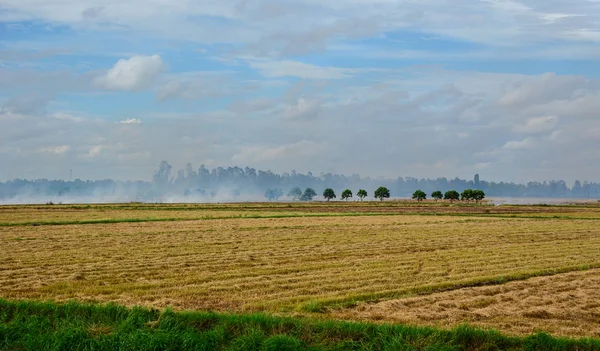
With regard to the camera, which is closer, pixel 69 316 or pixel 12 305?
pixel 69 316

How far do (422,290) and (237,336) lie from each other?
7.85m

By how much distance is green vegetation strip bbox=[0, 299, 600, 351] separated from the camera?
31.6 feet

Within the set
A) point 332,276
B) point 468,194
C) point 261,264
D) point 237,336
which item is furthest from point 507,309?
point 468,194

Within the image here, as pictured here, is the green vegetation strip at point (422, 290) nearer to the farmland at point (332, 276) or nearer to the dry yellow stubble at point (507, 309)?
the farmland at point (332, 276)

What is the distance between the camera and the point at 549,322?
12.7 m

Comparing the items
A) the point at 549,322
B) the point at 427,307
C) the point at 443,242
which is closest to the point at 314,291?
the point at 427,307

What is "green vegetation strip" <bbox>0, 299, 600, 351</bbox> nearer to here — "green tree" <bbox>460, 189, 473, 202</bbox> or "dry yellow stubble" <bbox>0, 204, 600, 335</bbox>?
"dry yellow stubble" <bbox>0, 204, 600, 335</bbox>

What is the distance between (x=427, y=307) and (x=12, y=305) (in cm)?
936

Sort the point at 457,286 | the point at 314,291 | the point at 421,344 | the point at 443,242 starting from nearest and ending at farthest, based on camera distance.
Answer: the point at 421,344, the point at 314,291, the point at 457,286, the point at 443,242

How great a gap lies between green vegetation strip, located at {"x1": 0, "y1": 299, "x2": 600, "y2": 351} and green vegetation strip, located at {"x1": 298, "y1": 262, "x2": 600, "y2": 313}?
10.3ft

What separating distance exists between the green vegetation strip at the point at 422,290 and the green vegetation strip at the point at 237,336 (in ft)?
10.3

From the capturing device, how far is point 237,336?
1016 centimetres

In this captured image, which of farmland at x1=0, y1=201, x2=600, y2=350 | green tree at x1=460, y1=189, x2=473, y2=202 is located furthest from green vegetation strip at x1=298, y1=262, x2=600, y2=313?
green tree at x1=460, y1=189, x2=473, y2=202

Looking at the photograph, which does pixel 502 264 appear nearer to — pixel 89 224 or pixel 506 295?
pixel 506 295
